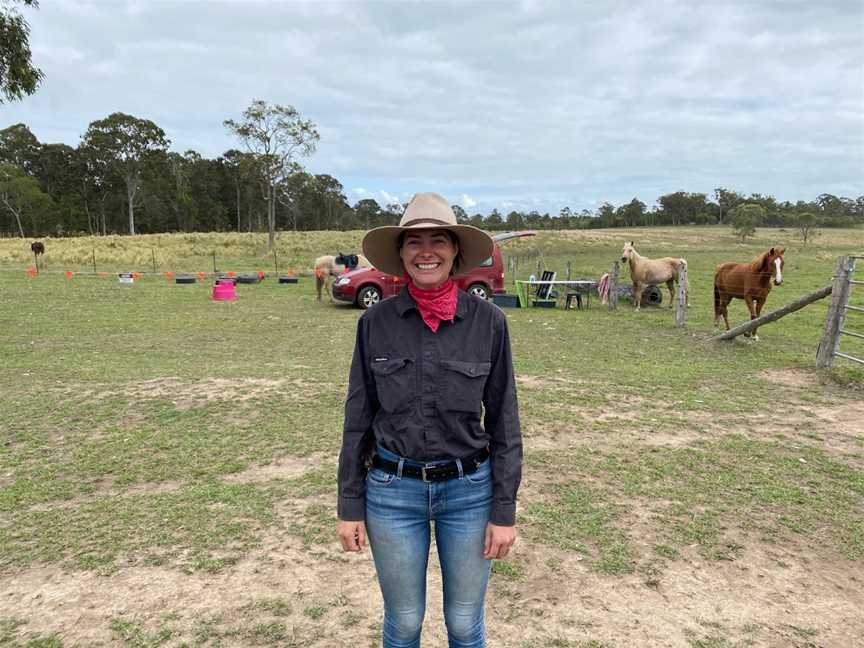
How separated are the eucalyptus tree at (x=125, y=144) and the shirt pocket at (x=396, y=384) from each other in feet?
203

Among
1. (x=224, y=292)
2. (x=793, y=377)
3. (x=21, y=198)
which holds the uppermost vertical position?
(x=21, y=198)

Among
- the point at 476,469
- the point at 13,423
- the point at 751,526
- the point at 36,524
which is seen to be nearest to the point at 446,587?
the point at 476,469

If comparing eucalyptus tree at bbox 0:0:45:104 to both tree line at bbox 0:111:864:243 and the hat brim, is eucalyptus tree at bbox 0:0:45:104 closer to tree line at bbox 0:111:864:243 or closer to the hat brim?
the hat brim

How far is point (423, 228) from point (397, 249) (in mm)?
265

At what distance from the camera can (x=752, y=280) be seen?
378 inches

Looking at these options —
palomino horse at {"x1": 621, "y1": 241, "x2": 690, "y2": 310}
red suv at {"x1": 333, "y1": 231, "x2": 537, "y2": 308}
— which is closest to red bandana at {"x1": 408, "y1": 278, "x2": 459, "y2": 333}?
red suv at {"x1": 333, "y1": 231, "x2": 537, "y2": 308}

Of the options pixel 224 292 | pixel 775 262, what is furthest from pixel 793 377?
pixel 224 292

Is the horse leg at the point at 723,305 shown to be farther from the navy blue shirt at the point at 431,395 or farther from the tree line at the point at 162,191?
the tree line at the point at 162,191

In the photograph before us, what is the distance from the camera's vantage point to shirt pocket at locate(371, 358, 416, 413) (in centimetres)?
171

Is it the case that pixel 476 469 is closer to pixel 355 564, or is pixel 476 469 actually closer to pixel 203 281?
pixel 355 564

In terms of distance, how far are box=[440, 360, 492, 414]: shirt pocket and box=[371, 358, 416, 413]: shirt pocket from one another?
106mm

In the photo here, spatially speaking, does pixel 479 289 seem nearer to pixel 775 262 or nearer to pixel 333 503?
pixel 775 262

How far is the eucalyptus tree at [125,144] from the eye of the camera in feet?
180

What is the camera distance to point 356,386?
1813 millimetres
